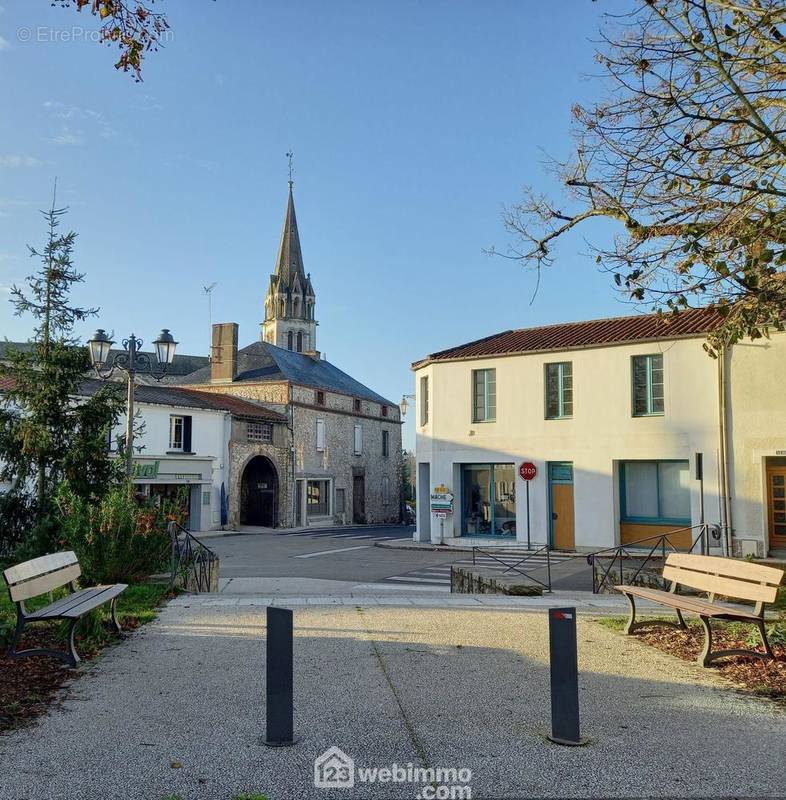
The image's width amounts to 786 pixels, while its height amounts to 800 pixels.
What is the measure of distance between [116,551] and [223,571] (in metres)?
8.72

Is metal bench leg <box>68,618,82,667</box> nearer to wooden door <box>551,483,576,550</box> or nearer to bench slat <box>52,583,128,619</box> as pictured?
bench slat <box>52,583,128,619</box>

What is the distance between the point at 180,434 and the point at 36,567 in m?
28.1

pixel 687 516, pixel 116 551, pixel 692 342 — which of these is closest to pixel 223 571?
pixel 116 551

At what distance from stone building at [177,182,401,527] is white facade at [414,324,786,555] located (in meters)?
13.5

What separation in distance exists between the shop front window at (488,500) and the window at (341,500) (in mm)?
19172

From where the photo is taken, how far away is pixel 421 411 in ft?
92.6

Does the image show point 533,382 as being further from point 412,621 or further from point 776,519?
point 412,621

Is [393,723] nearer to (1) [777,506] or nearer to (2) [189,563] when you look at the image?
(2) [189,563]

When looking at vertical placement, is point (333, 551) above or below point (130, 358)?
below

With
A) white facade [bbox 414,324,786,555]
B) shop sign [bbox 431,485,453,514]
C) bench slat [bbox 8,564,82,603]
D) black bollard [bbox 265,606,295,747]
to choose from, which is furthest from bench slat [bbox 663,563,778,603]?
shop sign [bbox 431,485,453,514]

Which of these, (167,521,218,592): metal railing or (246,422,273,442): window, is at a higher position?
(246,422,273,442): window

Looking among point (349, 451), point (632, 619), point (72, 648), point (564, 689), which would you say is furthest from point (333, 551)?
point (349, 451)

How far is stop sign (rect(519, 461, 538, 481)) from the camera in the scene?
23891 millimetres

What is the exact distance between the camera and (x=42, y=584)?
6.70 metres
